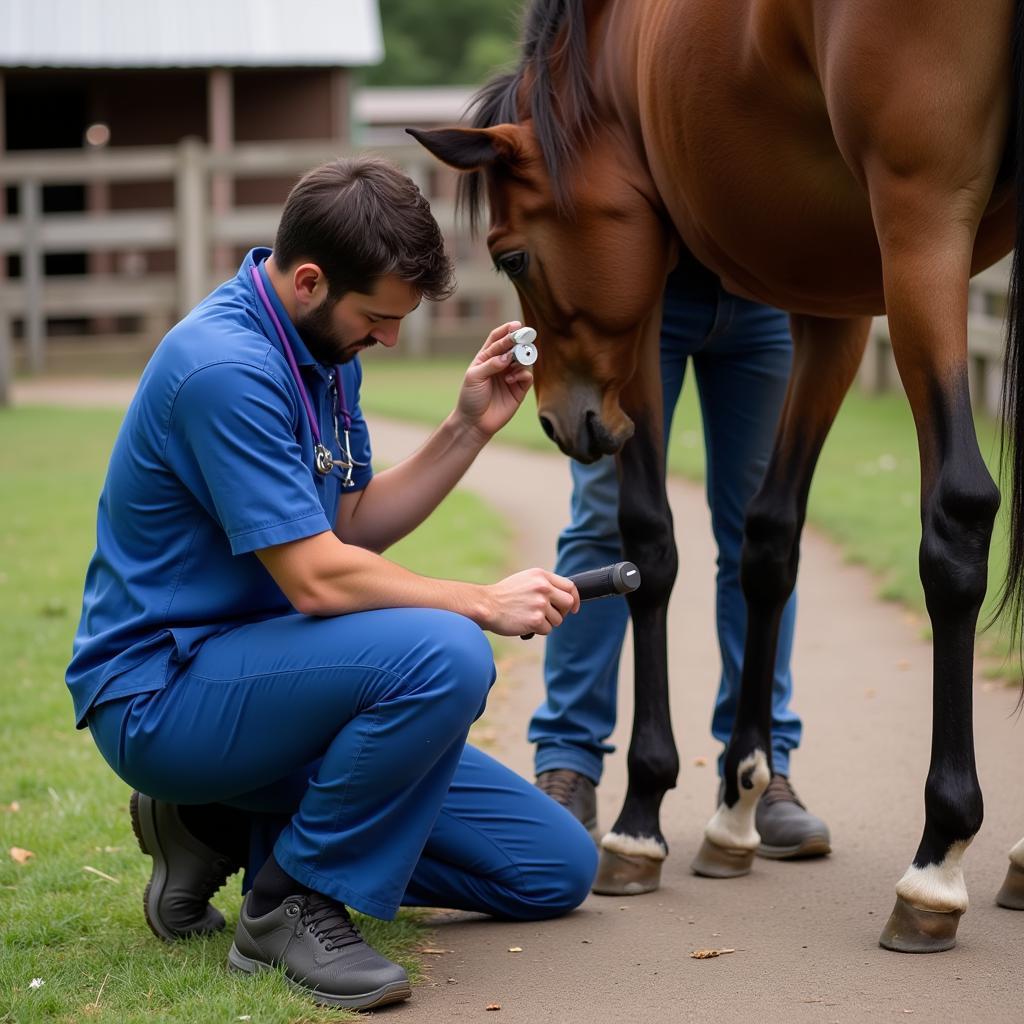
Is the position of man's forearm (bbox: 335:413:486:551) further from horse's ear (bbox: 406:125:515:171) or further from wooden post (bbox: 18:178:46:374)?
wooden post (bbox: 18:178:46:374)

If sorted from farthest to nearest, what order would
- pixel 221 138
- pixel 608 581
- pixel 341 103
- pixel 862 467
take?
pixel 341 103, pixel 221 138, pixel 862 467, pixel 608 581

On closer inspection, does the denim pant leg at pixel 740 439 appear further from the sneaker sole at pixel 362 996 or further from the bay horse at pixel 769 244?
the sneaker sole at pixel 362 996

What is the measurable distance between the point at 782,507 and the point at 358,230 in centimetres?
134

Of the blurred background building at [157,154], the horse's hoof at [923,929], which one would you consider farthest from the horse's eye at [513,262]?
the blurred background building at [157,154]

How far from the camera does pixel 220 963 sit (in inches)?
114

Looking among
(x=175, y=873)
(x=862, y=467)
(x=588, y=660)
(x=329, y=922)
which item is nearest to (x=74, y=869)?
(x=175, y=873)

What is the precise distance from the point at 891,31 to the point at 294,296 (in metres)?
1.21

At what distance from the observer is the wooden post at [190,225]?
16.7 metres

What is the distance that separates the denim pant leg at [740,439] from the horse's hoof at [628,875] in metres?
0.59

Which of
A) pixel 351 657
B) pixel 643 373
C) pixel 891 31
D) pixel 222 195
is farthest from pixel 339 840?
pixel 222 195

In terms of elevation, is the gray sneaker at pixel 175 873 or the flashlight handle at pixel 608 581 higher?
the flashlight handle at pixel 608 581

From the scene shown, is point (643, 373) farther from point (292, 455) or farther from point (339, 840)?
point (339, 840)

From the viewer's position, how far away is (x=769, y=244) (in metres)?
3.18

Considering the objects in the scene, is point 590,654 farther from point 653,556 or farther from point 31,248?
point 31,248
